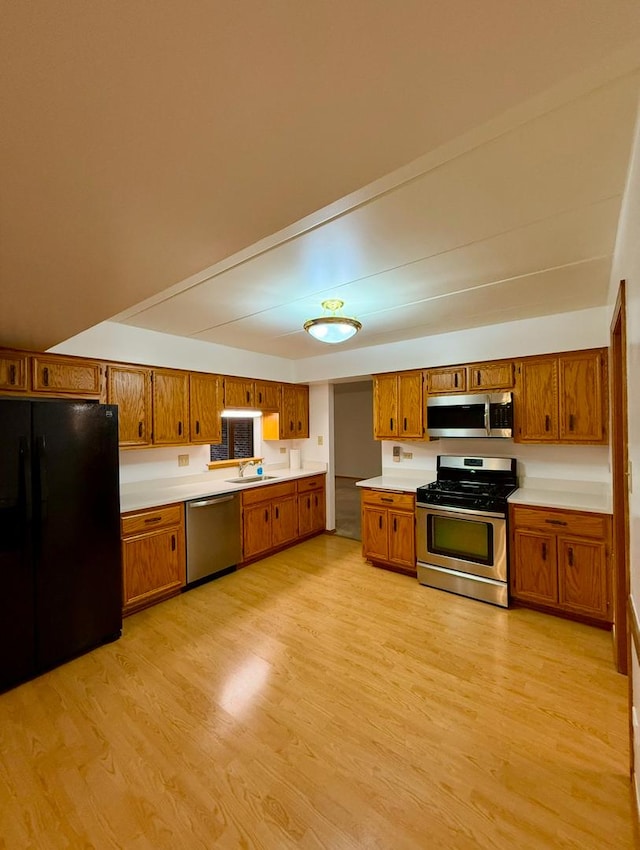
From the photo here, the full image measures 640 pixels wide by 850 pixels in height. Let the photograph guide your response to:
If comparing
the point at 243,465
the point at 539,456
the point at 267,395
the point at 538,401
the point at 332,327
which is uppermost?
the point at 332,327

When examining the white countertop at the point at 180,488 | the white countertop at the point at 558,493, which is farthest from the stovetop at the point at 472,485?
the white countertop at the point at 180,488

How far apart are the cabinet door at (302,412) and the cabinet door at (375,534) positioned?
158 centimetres

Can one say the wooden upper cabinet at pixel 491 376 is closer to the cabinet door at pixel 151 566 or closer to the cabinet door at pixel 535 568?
the cabinet door at pixel 535 568

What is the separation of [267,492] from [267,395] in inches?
48.3

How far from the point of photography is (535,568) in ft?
9.50

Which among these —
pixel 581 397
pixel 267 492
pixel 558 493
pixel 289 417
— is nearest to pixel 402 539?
pixel 558 493

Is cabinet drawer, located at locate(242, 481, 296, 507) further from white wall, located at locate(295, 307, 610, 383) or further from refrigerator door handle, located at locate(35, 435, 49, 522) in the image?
refrigerator door handle, located at locate(35, 435, 49, 522)

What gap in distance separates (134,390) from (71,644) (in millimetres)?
1959

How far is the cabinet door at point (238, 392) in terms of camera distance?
13.4 ft

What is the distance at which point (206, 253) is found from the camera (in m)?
1.48

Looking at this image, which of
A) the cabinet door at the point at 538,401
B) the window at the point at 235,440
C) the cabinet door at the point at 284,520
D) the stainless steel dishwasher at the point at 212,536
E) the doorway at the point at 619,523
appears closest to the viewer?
the doorway at the point at 619,523

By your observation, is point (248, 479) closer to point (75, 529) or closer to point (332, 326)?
point (75, 529)

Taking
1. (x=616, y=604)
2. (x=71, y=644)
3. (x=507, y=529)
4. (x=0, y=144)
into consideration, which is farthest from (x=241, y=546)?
(x=0, y=144)

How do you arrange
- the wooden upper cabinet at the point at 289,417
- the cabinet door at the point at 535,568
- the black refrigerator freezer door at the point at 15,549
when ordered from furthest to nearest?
the wooden upper cabinet at the point at 289,417, the cabinet door at the point at 535,568, the black refrigerator freezer door at the point at 15,549
